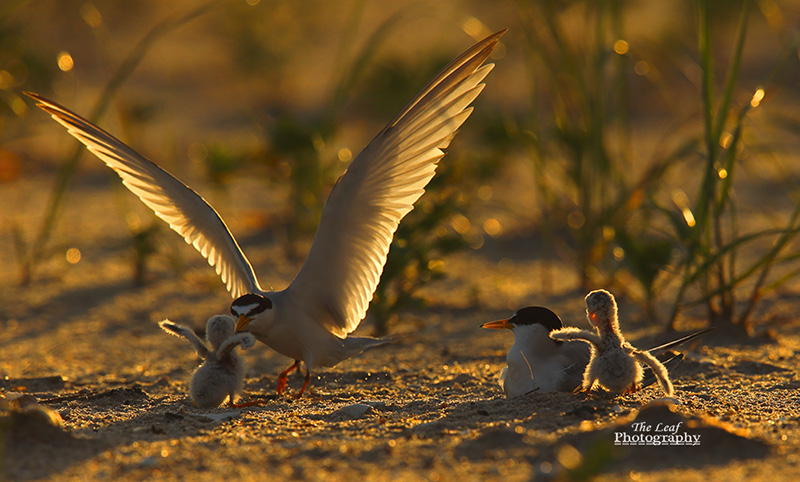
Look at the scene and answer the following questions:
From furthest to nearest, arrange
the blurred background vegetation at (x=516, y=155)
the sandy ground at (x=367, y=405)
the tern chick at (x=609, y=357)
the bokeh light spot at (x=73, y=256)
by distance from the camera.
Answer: the bokeh light spot at (x=73, y=256)
the blurred background vegetation at (x=516, y=155)
the tern chick at (x=609, y=357)
the sandy ground at (x=367, y=405)

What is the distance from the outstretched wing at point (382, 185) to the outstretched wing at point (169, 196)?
0.50m

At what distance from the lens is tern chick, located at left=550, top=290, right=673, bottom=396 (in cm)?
331

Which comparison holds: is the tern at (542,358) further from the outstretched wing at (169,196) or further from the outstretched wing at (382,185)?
the outstretched wing at (169,196)

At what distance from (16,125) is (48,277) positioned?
231 inches

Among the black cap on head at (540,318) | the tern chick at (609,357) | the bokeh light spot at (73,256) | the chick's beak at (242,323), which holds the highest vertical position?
the bokeh light spot at (73,256)

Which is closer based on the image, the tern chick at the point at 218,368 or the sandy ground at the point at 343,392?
the sandy ground at the point at 343,392

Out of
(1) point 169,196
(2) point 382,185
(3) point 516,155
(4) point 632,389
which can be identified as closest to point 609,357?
(4) point 632,389

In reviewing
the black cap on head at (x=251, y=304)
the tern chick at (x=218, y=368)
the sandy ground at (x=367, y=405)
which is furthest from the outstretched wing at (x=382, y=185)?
the sandy ground at (x=367, y=405)

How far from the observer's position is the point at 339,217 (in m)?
→ 3.74

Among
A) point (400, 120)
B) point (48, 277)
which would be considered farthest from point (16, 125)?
point (400, 120)

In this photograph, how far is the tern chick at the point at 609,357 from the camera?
3309 millimetres

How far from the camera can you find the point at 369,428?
3.11 m

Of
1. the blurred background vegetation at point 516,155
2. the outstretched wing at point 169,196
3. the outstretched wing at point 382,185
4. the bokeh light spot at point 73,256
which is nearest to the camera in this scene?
the outstretched wing at point 382,185

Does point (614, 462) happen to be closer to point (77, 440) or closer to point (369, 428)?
point (369, 428)
